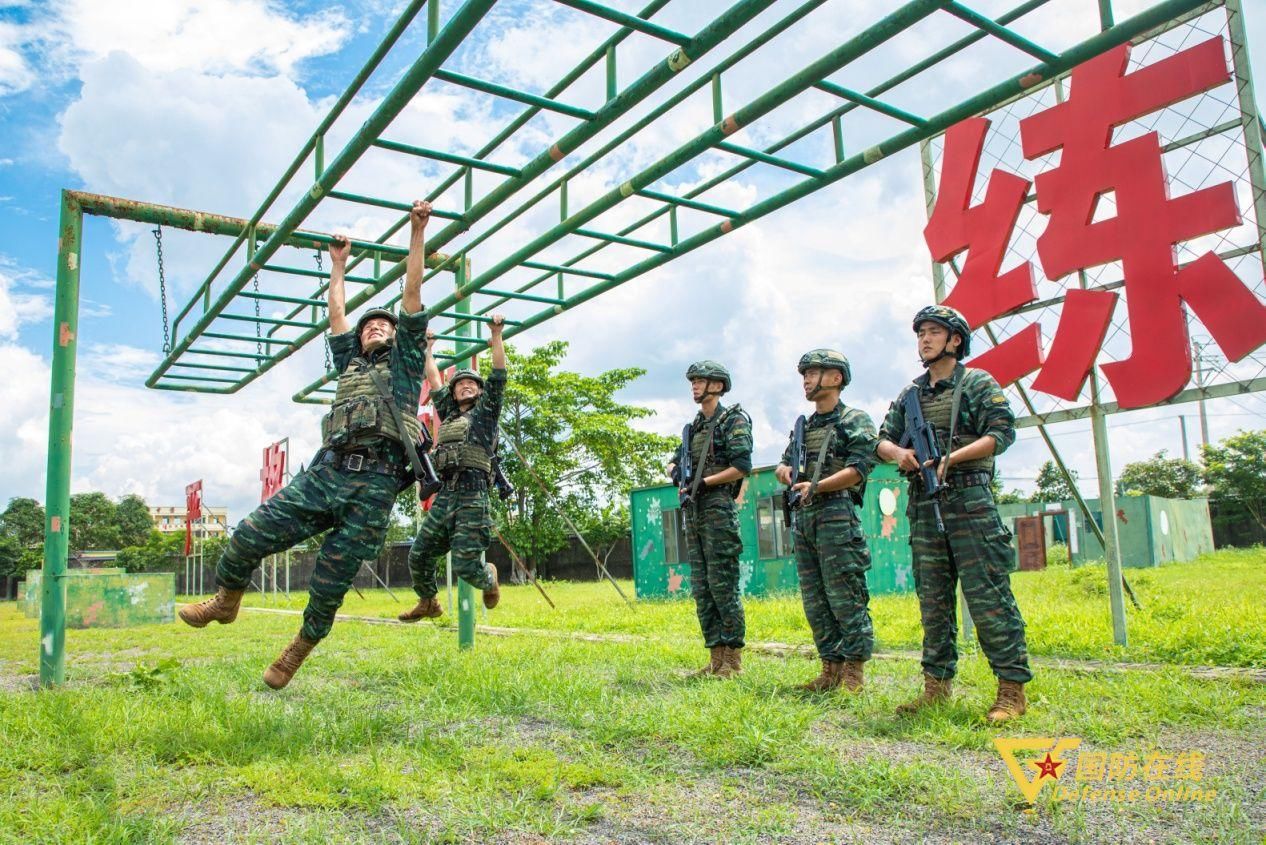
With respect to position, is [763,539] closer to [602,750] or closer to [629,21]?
[602,750]

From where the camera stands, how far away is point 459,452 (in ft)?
19.3

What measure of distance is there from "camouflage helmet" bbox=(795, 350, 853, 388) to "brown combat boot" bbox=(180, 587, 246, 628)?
3.06 m

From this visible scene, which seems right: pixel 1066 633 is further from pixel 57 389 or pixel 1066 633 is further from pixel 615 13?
pixel 57 389

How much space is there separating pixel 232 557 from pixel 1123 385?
5301mm

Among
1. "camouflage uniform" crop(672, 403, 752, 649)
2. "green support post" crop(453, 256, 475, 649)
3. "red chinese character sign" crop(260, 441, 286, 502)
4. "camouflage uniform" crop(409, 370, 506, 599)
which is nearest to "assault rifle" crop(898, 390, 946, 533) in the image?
"camouflage uniform" crop(672, 403, 752, 649)

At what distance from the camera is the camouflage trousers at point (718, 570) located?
5.12 m

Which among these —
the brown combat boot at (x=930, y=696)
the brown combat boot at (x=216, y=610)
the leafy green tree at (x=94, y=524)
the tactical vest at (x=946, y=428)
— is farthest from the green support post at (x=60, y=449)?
the leafy green tree at (x=94, y=524)

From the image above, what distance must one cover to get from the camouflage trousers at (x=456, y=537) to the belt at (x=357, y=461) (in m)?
1.60

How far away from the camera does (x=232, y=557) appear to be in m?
3.98

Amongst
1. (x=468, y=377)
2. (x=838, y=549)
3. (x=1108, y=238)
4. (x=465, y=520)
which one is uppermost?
(x=1108, y=238)

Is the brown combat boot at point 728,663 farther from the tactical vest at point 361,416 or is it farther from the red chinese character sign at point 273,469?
the red chinese character sign at point 273,469

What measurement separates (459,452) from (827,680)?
2.82m

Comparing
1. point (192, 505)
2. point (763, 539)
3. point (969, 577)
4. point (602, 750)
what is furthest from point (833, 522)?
point (192, 505)

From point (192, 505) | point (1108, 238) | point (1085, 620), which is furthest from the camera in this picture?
point (192, 505)
